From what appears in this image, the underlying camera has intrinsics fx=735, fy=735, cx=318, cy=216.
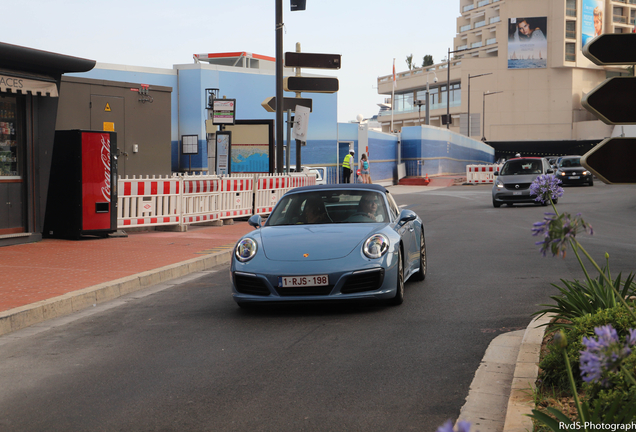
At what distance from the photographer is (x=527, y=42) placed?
87188 millimetres

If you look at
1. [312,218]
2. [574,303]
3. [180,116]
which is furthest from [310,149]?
[574,303]

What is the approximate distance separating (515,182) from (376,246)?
17.0 metres

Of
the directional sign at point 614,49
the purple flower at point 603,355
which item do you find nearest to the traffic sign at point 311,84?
the directional sign at point 614,49

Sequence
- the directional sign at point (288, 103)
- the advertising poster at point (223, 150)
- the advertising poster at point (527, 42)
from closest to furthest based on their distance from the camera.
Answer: the advertising poster at point (223, 150) < the directional sign at point (288, 103) < the advertising poster at point (527, 42)

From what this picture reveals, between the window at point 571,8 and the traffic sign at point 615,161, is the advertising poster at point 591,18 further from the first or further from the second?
the traffic sign at point 615,161

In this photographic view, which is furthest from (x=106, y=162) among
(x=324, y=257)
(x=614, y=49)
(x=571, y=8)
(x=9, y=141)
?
(x=571, y=8)

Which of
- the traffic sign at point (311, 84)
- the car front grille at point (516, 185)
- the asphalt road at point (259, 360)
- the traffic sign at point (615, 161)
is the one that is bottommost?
the asphalt road at point (259, 360)

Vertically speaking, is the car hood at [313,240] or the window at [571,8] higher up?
the window at [571,8]

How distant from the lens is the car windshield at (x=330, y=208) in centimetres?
827

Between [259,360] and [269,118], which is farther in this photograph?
[269,118]

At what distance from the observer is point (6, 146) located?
12594mm

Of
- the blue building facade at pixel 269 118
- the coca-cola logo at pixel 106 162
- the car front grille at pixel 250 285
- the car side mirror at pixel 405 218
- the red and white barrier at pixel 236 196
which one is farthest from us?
the blue building facade at pixel 269 118

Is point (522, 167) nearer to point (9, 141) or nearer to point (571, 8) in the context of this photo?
point (9, 141)

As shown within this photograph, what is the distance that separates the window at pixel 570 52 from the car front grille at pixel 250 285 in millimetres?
85860
